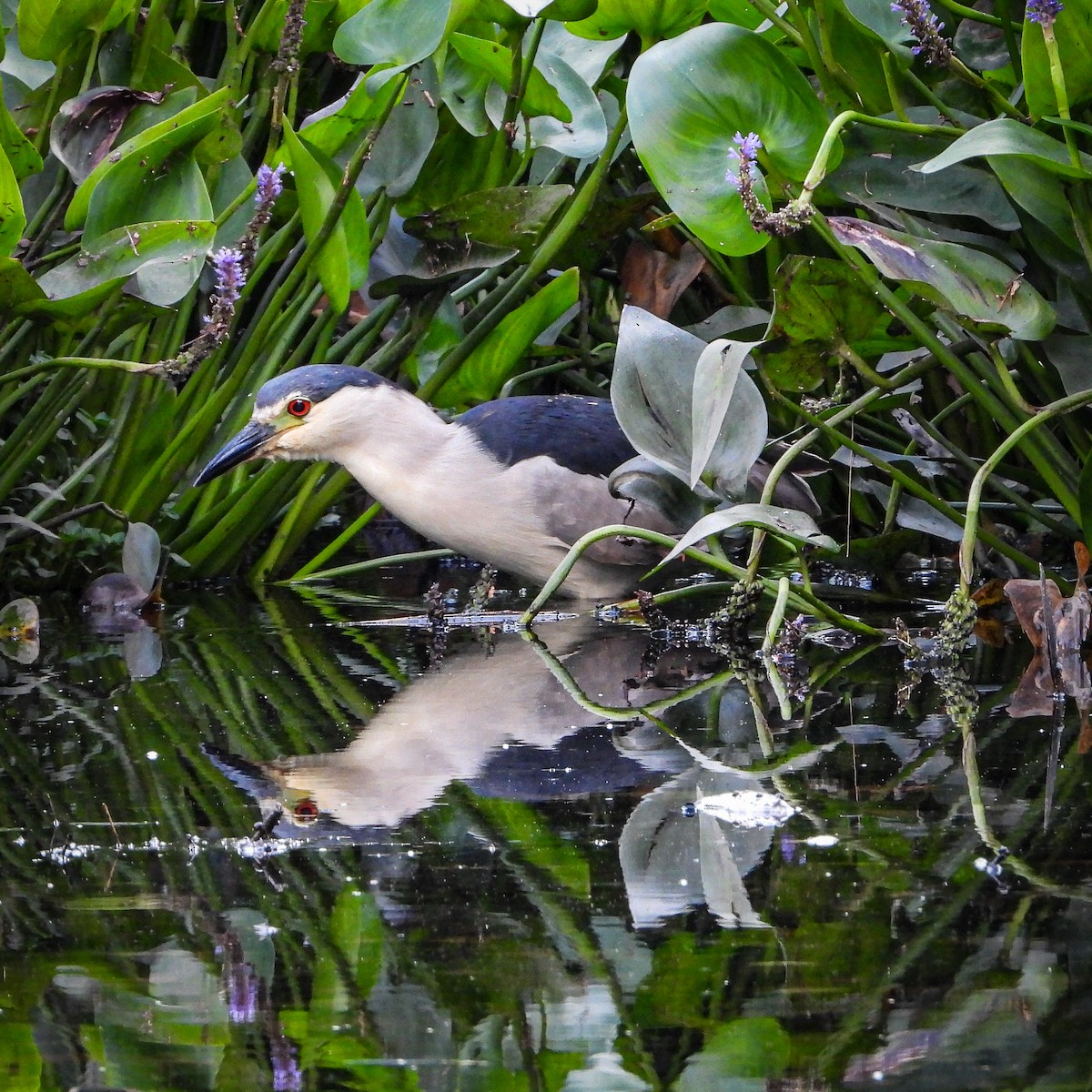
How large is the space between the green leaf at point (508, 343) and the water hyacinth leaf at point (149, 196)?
0.94m

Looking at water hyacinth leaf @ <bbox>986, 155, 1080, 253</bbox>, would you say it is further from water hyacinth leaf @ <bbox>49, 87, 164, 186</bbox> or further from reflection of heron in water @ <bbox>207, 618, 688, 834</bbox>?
water hyacinth leaf @ <bbox>49, 87, 164, 186</bbox>

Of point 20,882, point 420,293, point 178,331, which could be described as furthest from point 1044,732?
point 178,331

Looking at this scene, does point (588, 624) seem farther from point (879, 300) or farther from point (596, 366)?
point (596, 366)

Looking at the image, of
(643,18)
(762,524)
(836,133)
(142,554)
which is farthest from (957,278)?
(142,554)

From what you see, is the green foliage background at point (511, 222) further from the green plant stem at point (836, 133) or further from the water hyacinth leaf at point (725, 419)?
the water hyacinth leaf at point (725, 419)

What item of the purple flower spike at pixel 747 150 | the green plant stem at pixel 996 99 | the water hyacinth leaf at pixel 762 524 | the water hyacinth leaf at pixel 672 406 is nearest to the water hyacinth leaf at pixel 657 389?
the water hyacinth leaf at pixel 672 406

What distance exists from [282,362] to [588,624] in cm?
123

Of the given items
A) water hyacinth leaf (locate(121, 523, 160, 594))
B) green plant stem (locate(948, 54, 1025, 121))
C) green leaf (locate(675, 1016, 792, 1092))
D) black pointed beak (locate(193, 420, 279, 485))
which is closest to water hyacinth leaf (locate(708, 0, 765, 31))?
green plant stem (locate(948, 54, 1025, 121))

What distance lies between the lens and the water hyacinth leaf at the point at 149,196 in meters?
2.92

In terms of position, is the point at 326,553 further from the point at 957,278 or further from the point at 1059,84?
the point at 1059,84

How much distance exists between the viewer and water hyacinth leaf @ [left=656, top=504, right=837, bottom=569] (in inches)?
97.0

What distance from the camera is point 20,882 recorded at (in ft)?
5.28

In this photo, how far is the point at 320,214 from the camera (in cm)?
327

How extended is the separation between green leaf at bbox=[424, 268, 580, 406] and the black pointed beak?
582mm
